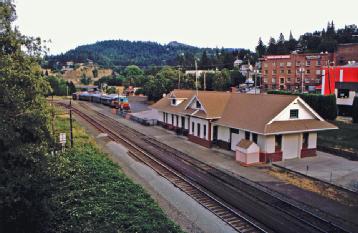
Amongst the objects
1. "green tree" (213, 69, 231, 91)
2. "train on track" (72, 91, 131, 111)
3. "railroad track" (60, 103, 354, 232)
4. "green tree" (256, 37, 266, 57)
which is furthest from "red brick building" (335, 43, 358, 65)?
"railroad track" (60, 103, 354, 232)

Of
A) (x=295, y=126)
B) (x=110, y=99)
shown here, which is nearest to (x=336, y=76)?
(x=295, y=126)

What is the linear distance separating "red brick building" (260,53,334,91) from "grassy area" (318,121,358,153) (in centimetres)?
4257

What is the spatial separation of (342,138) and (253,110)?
10.3 meters

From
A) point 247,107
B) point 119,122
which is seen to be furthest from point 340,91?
point 119,122

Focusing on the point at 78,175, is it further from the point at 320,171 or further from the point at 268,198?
the point at 320,171

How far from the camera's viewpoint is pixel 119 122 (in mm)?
54125

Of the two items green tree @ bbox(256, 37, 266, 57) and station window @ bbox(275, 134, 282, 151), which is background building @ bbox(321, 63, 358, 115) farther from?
green tree @ bbox(256, 37, 266, 57)

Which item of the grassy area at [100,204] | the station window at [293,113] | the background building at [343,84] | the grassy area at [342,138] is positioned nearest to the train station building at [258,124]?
the station window at [293,113]

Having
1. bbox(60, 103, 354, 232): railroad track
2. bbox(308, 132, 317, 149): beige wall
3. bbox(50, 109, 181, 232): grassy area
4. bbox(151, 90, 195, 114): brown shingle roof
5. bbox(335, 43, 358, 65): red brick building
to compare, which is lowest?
bbox(60, 103, 354, 232): railroad track

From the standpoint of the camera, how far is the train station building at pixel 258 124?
97.2 feet

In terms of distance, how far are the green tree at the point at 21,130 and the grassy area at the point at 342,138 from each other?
27598 mm

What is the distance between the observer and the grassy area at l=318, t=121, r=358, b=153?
32875 millimetres

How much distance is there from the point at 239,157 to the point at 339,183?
8390mm

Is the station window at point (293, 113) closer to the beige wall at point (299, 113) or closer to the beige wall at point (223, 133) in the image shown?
the beige wall at point (299, 113)
